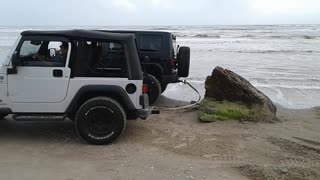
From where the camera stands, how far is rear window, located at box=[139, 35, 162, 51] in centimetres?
1091

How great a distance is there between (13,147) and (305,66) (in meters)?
16.6

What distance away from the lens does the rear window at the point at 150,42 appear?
1091 cm

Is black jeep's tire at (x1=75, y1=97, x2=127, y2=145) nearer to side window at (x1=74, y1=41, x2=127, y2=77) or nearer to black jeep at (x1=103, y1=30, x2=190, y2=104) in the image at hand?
side window at (x1=74, y1=41, x2=127, y2=77)

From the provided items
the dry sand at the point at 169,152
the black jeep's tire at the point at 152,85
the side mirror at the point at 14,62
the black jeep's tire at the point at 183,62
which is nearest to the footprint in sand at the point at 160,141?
the dry sand at the point at 169,152

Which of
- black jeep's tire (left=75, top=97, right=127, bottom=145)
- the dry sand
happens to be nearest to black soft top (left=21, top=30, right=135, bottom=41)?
black jeep's tire (left=75, top=97, right=127, bottom=145)

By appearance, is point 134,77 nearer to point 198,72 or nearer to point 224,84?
point 224,84

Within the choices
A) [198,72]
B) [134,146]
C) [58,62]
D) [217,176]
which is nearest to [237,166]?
[217,176]

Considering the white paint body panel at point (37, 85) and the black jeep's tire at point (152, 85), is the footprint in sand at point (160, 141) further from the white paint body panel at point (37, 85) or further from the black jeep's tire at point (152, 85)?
the black jeep's tire at point (152, 85)

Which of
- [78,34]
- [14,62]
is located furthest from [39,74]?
[78,34]

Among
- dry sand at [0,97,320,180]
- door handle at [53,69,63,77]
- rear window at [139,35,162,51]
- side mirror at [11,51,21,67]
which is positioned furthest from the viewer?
rear window at [139,35,162,51]

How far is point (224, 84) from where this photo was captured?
31.6 feet

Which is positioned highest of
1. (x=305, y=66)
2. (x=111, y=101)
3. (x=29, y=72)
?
(x=29, y=72)

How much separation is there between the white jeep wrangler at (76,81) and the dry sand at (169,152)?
450 mm

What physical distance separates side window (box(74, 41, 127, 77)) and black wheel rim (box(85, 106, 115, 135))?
23.5 inches
